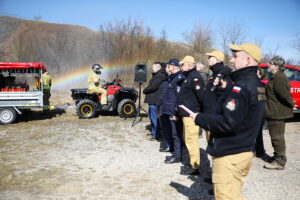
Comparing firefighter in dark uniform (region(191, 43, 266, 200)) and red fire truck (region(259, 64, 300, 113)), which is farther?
red fire truck (region(259, 64, 300, 113))

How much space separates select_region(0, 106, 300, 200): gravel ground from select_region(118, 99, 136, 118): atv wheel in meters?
2.05

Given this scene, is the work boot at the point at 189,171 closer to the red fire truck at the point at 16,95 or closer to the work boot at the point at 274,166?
the work boot at the point at 274,166

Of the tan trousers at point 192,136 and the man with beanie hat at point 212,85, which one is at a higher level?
the man with beanie hat at point 212,85

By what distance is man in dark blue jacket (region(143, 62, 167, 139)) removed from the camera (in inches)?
251

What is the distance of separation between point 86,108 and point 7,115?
251cm

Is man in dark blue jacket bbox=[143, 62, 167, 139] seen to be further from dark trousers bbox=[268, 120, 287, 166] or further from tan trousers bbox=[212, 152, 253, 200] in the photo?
tan trousers bbox=[212, 152, 253, 200]

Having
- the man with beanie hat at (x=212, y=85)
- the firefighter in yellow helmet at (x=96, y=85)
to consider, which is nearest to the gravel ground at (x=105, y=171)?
the man with beanie hat at (x=212, y=85)

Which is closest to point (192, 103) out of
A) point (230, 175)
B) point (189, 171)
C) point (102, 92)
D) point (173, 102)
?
point (173, 102)

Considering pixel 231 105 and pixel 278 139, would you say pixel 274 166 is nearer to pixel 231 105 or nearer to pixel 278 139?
pixel 278 139

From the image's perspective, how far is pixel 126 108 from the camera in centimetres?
984

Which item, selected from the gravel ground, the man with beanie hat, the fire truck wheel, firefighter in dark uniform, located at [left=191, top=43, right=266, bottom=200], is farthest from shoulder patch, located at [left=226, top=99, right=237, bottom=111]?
the fire truck wheel

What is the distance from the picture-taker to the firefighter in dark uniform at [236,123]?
2.18 metres

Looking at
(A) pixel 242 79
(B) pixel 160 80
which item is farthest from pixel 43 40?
(A) pixel 242 79

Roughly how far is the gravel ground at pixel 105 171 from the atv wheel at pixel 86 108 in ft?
6.63
